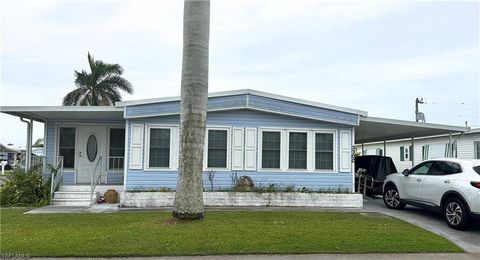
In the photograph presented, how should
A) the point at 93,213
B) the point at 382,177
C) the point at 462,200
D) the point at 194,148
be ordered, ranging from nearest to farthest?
the point at 194,148
the point at 462,200
the point at 93,213
the point at 382,177

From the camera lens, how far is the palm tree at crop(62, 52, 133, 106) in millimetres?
26047

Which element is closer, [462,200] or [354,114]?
[462,200]

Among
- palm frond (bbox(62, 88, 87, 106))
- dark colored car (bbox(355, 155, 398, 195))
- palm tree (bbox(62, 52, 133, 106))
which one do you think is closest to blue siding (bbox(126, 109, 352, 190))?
dark colored car (bbox(355, 155, 398, 195))

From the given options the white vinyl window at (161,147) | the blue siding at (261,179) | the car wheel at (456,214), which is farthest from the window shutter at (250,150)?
the car wheel at (456,214)

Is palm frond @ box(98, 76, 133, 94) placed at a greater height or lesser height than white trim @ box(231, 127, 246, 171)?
greater

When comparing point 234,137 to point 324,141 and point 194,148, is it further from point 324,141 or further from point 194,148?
point 194,148

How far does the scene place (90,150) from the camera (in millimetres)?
15047

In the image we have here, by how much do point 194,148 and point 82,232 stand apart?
2.77 meters

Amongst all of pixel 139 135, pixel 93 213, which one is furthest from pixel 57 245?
pixel 139 135

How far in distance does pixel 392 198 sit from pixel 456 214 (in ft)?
9.81

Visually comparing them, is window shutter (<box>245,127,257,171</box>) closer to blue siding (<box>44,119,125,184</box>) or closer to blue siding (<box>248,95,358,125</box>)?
blue siding (<box>248,95,358,125</box>)

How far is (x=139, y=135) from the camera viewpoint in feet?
42.8

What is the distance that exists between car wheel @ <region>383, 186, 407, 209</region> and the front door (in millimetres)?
9770

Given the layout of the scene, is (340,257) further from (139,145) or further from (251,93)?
(139,145)
